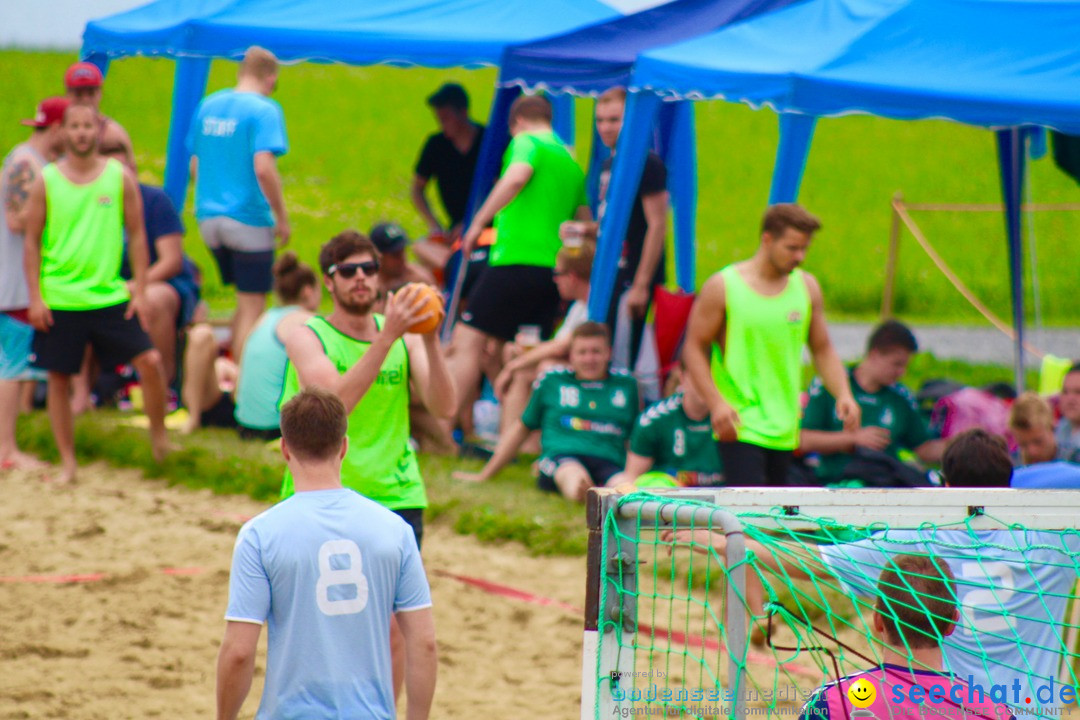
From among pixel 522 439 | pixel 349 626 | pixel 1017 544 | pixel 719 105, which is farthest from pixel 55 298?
pixel 719 105

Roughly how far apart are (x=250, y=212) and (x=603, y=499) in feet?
19.0

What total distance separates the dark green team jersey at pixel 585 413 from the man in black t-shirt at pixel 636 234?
832 millimetres

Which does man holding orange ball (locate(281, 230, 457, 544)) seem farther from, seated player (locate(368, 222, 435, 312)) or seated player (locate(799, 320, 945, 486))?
seated player (locate(368, 222, 435, 312))

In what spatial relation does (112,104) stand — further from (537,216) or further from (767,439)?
(767,439)

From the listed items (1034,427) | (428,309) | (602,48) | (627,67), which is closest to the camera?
(428,309)

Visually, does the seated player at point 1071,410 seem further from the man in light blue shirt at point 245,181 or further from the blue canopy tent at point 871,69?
the man in light blue shirt at point 245,181

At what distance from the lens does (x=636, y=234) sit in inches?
320

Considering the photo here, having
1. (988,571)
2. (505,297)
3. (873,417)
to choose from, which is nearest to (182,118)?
(505,297)

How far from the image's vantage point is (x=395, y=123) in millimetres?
29547

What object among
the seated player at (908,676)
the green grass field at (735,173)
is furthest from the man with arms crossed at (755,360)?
the green grass field at (735,173)

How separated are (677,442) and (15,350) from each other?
3689 mm

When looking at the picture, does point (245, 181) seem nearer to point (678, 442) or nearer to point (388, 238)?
point (388, 238)

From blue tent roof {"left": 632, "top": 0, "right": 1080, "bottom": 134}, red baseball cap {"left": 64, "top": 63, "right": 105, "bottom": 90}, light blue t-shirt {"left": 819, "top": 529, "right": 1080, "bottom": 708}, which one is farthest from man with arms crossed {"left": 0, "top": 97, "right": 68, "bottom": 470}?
light blue t-shirt {"left": 819, "top": 529, "right": 1080, "bottom": 708}

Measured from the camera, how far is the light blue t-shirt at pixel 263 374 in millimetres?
7070
